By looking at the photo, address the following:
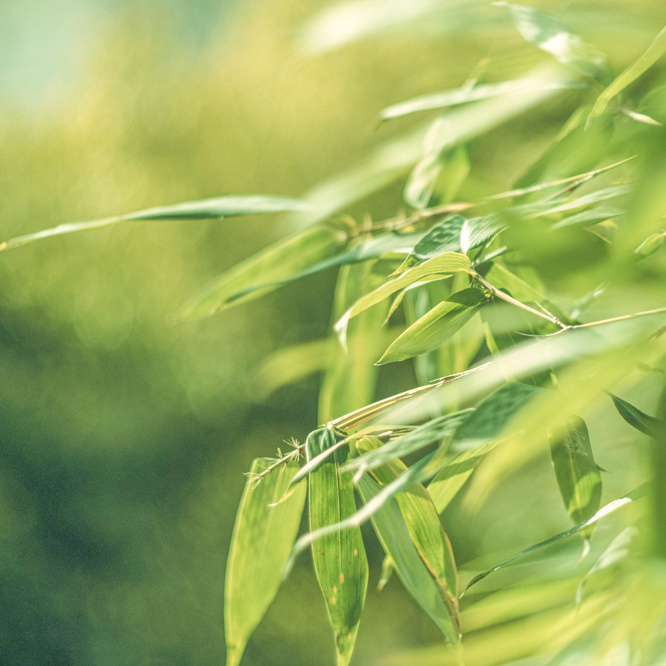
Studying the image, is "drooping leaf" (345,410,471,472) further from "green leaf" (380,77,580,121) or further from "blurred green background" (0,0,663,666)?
"blurred green background" (0,0,663,666)

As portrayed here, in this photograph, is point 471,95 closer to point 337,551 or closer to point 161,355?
point 337,551

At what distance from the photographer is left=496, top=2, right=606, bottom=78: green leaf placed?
A: 0.27 metres

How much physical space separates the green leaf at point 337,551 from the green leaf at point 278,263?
11 centimetres

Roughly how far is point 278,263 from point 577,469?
0.17m

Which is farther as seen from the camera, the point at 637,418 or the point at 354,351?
the point at 354,351

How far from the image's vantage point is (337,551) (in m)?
0.22

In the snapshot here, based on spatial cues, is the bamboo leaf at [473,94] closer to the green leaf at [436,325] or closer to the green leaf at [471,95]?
the green leaf at [471,95]

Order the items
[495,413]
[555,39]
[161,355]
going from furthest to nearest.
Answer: [161,355] < [555,39] < [495,413]

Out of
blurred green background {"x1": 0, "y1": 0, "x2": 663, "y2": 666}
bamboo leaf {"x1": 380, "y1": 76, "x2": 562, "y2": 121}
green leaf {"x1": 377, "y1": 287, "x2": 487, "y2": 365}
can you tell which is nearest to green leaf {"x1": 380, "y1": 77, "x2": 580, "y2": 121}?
bamboo leaf {"x1": 380, "y1": 76, "x2": 562, "y2": 121}

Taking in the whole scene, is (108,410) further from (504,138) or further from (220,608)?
(504,138)

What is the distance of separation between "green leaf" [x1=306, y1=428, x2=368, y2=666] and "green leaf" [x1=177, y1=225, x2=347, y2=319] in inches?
4.5

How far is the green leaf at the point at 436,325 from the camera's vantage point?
21 centimetres

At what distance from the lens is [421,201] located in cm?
33

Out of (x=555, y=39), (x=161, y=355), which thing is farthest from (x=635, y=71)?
(x=161, y=355)
